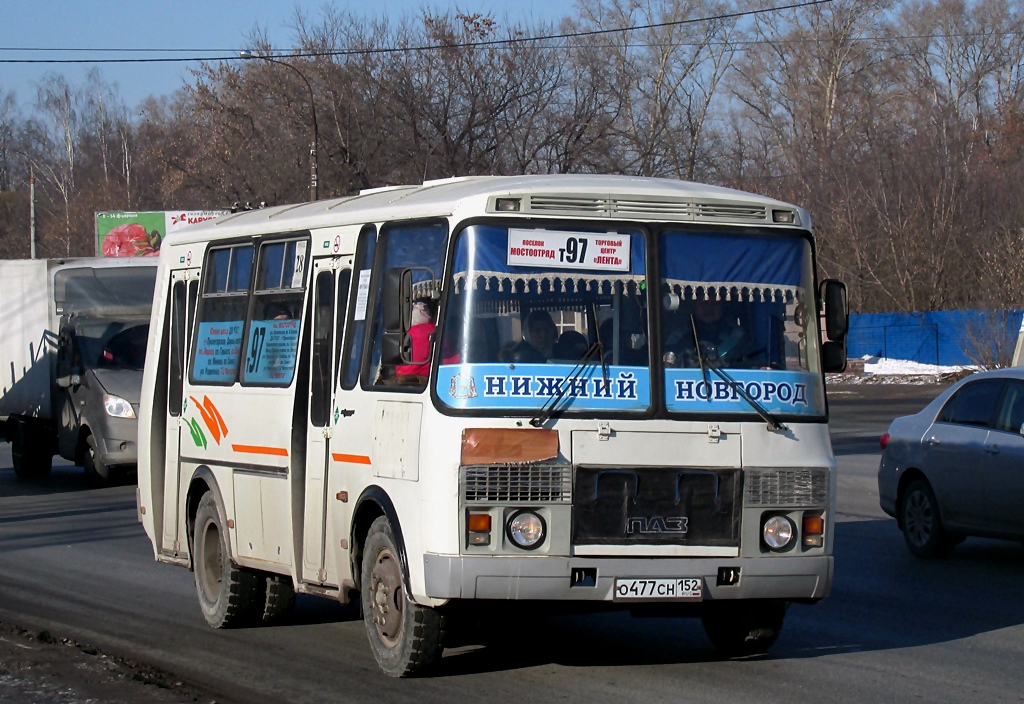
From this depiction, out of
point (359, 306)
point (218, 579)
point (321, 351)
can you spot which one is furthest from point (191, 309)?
point (359, 306)

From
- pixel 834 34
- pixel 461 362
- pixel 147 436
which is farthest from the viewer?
pixel 834 34

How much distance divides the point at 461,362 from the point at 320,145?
1463 inches

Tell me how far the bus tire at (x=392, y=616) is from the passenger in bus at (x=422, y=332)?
84 cm

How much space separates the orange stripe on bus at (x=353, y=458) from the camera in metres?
7.38

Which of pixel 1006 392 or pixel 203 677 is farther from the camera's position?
pixel 1006 392

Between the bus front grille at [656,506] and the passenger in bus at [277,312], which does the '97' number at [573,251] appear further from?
the passenger in bus at [277,312]

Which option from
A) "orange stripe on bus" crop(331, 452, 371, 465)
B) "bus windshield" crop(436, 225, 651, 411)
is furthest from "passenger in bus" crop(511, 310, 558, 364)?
"orange stripe on bus" crop(331, 452, 371, 465)

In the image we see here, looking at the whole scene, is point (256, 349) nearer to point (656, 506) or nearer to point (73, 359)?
point (656, 506)

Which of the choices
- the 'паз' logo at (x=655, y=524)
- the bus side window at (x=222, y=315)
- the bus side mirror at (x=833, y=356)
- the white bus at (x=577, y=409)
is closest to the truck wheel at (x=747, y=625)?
the white bus at (x=577, y=409)

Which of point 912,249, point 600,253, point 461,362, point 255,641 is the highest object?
point 912,249

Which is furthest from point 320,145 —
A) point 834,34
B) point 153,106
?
point 153,106

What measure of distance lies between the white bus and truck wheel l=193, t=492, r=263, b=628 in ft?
4.01

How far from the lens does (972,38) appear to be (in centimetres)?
6375

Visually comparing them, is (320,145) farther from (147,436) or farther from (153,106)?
(153,106)
